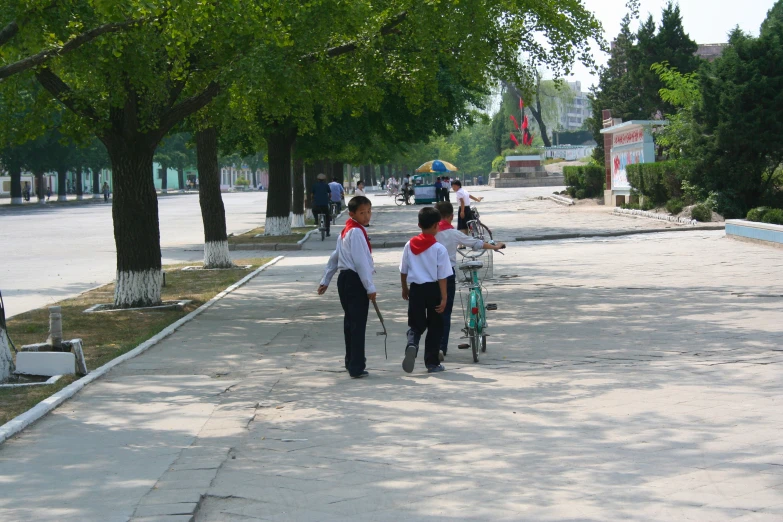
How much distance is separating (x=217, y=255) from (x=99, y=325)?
8460mm

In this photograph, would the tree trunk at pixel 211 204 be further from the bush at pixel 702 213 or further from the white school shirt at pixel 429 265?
the bush at pixel 702 213

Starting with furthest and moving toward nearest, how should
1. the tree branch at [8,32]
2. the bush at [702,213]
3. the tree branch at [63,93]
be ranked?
1. the bush at [702,213]
2. the tree branch at [63,93]
3. the tree branch at [8,32]

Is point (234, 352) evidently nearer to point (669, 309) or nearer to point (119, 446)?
point (119, 446)

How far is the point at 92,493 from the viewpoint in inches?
226

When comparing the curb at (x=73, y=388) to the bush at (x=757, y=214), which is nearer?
the curb at (x=73, y=388)

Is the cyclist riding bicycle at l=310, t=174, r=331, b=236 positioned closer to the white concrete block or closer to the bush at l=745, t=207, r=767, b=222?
the bush at l=745, t=207, r=767, b=222

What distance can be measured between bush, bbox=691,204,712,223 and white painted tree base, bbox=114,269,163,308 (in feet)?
62.3

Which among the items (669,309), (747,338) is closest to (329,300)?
(669,309)

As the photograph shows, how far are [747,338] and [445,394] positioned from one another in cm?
396

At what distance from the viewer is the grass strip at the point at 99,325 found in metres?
8.80

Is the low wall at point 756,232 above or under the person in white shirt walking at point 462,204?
under

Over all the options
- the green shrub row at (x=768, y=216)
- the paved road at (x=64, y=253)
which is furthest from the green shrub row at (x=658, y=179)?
the paved road at (x=64, y=253)

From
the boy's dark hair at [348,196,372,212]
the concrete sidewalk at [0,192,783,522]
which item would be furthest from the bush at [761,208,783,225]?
the boy's dark hair at [348,196,372,212]

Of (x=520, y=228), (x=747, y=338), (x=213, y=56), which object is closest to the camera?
(x=747, y=338)
